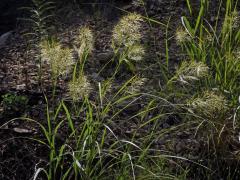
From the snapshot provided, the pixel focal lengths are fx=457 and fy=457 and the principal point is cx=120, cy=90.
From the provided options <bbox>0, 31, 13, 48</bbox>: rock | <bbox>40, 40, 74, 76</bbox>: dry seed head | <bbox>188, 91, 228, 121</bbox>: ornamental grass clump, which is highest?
<bbox>40, 40, 74, 76</bbox>: dry seed head

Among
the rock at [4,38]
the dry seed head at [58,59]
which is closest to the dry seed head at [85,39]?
the dry seed head at [58,59]

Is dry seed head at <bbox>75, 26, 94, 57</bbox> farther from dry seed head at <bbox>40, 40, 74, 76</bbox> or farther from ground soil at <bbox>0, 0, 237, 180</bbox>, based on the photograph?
ground soil at <bbox>0, 0, 237, 180</bbox>

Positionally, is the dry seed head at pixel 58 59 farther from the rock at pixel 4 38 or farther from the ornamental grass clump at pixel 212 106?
the rock at pixel 4 38

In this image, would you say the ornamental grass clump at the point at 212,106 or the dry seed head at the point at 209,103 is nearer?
the dry seed head at the point at 209,103

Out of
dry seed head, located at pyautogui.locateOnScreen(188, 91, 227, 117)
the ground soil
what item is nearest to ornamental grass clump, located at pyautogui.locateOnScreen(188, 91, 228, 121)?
dry seed head, located at pyautogui.locateOnScreen(188, 91, 227, 117)

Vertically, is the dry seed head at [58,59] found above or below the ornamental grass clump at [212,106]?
above

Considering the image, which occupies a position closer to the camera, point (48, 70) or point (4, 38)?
point (48, 70)

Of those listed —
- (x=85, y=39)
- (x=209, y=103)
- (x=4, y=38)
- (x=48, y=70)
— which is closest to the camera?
(x=209, y=103)

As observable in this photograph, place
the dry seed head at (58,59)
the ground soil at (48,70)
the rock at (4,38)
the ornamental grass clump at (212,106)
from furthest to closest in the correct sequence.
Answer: the rock at (4,38), the ground soil at (48,70), the ornamental grass clump at (212,106), the dry seed head at (58,59)

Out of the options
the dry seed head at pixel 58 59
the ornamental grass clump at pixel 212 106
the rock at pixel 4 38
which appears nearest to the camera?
the dry seed head at pixel 58 59

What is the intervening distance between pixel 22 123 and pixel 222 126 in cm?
127

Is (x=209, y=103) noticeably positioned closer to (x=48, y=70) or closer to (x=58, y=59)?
(x=58, y=59)

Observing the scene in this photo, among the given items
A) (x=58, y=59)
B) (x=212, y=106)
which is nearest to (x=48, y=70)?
(x=58, y=59)

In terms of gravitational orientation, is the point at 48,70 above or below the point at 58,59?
below
